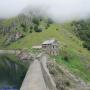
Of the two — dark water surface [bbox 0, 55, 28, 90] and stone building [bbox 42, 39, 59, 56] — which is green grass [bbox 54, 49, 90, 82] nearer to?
stone building [bbox 42, 39, 59, 56]

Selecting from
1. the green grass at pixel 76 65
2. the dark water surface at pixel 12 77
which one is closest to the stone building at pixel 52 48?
the green grass at pixel 76 65

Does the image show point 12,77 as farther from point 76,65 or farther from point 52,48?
point 52,48

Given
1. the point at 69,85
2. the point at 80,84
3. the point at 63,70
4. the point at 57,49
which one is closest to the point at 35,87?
the point at 69,85

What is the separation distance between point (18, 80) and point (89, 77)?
84.0ft

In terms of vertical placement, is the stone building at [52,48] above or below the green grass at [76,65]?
above

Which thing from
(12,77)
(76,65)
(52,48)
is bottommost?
(12,77)

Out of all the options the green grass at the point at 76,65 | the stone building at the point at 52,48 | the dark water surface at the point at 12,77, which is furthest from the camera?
the stone building at the point at 52,48

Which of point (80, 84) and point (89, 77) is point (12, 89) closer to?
point (80, 84)

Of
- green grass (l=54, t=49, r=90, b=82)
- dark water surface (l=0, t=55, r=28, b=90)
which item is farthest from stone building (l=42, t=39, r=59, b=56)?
dark water surface (l=0, t=55, r=28, b=90)

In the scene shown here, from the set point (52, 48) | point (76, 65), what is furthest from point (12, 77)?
point (52, 48)

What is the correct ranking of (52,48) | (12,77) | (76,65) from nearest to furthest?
1. (76,65)
2. (12,77)
3. (52,48)

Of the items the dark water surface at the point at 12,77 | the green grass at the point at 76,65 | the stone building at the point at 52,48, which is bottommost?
the dark water surface at the point at 12,77

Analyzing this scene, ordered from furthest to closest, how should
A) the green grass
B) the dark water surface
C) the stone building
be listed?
1. the stone building
2. the green grass
3. the dark water surface

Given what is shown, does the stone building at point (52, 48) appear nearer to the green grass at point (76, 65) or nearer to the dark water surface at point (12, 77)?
the green grass at point (76, 65)
